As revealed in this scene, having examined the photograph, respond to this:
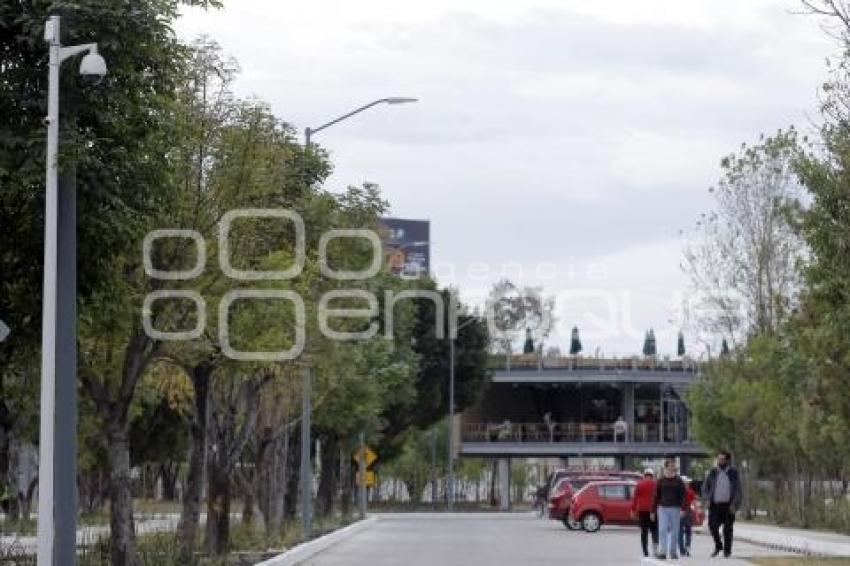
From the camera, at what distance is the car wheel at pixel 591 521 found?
49188 mm

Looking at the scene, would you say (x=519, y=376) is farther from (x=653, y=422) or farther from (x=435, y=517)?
(x=435, y=517)

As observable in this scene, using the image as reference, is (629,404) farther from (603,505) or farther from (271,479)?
(271,479)

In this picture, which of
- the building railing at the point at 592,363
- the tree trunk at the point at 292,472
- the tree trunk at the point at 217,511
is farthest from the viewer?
the building railing at the point at 592,363

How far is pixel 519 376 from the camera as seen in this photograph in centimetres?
9806

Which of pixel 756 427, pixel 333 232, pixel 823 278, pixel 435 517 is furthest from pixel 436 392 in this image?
pixel 823 278

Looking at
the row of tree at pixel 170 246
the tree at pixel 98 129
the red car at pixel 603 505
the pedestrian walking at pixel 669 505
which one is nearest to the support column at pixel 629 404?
the red car at pixel 603 505

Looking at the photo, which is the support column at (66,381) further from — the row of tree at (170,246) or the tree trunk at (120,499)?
the tree trunk at (120,499)

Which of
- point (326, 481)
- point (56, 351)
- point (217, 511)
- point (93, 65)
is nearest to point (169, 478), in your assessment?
point (326, 481)

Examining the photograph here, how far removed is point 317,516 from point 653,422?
46.7 metres

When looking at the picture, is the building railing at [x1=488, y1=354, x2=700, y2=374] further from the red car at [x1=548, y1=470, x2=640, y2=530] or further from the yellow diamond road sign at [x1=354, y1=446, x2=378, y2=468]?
the red car at [x1=548, y1=470, x2=640, y2=530]

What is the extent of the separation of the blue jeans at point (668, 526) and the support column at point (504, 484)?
60.9m

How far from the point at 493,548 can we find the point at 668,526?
9666 mm

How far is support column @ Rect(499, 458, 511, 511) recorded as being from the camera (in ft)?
306

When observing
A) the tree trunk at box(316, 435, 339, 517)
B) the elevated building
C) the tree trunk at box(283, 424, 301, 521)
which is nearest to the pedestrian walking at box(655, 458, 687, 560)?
the tree trunk at box(283, 424, 301, 521)
